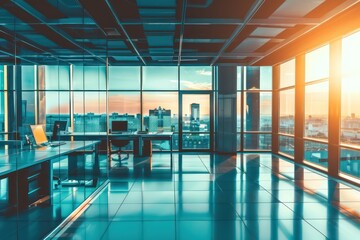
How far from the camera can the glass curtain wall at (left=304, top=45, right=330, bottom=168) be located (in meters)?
6.88

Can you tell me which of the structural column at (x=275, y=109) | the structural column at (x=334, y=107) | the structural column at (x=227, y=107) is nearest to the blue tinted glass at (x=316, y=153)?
the structural column at (x=334, y=107)

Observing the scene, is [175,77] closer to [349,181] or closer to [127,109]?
[127,109]

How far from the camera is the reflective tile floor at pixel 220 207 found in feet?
11.1

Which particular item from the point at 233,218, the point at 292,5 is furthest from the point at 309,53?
the point at 233,218

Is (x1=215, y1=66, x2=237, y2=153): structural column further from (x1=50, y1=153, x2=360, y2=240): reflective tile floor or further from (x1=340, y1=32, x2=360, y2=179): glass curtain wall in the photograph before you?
(x1=340, y1=32, x2=360, y2=179): glass curtain wall

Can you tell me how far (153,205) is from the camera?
440cm

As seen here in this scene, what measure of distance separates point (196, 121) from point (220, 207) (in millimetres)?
6569

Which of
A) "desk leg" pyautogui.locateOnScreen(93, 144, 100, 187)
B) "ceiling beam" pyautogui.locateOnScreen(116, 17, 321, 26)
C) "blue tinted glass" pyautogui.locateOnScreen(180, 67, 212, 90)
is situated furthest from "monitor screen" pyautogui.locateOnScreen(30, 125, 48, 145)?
"blue tinted glass" pyautogui.locateOnScreen(180, 67, 212, 90)

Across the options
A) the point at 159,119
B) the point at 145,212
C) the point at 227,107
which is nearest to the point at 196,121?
the point at 227,107

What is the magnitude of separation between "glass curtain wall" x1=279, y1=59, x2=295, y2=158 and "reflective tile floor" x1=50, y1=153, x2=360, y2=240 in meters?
2.17

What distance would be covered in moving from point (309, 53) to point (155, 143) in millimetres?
6435

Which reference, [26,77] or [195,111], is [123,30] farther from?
[195,111]

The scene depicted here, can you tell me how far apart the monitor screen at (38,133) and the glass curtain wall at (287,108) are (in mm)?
7585

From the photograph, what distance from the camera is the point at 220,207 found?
4.30 meters
